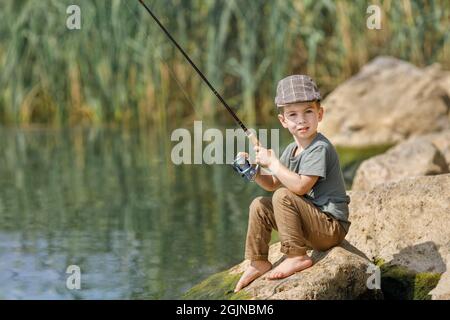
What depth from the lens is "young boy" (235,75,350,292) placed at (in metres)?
4.21

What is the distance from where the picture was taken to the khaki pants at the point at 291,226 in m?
4.22

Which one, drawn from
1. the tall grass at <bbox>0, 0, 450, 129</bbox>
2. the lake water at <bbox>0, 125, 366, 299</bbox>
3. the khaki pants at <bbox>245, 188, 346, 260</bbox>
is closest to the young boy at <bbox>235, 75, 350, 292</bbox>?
the khaki pants at <bbox>245, 188, 346, 260</bbox>

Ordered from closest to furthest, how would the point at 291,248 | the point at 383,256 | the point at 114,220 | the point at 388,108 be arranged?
the point at 291,248 → the point at 383,256 → the point at 114,220 → the point at 388,108

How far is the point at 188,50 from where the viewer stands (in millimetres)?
11859

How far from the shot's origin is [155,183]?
8.77 metres

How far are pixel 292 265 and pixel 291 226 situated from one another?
15 cm

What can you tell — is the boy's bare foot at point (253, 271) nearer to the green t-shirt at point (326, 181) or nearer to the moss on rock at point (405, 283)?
the green t-shirt at point (326, 181)

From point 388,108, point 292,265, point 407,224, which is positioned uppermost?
point 388,108

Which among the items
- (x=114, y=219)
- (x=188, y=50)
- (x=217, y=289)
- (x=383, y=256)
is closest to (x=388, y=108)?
(x=188, y=50)

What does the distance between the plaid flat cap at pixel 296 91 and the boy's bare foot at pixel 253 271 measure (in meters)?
0.63

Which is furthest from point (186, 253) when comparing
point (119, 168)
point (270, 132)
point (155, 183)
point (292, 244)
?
point (270, 132)

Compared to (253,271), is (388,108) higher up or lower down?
higher up

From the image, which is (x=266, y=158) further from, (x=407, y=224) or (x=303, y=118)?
(x=407, y=224)
